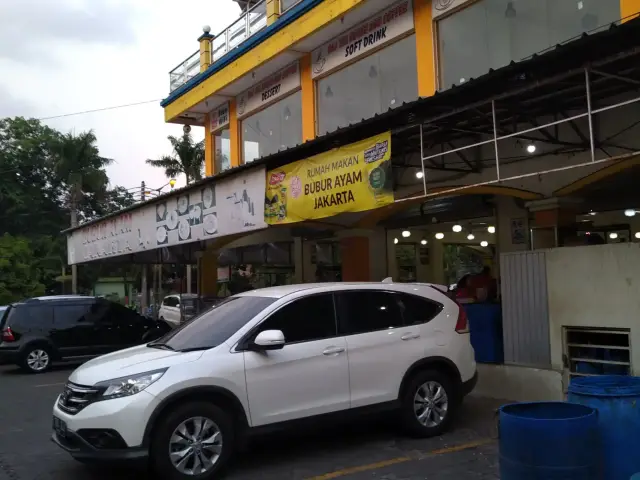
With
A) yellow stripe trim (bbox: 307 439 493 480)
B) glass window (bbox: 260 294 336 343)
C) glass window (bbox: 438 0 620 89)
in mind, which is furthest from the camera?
glass window (bbox: 438 0 620 89)

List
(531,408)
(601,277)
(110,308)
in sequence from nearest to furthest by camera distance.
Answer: (531,408) → (601,277) → (110,308)

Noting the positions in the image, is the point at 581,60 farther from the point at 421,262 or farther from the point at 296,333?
the point at 421,262

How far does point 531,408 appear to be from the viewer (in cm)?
438

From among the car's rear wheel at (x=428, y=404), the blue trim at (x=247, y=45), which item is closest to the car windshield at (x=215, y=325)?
the car's rear wheel at (x=428, y=404)

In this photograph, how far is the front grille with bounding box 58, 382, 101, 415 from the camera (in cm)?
532

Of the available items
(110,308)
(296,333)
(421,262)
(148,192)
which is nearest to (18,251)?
(148,192)

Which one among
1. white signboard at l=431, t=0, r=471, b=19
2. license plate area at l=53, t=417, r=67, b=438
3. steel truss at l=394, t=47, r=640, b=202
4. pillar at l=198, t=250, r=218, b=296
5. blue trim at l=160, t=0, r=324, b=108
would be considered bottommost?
license plate area at l=53, t=417, r=67, b=438

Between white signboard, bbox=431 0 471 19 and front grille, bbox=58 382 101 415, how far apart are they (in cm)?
967

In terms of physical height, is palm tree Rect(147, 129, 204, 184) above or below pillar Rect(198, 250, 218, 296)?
above

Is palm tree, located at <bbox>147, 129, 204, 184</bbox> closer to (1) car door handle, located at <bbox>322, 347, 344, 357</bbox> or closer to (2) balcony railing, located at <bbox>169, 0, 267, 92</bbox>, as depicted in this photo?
(2) balcony railing, located at <bbox>169, 0, 267, 92</bbox>

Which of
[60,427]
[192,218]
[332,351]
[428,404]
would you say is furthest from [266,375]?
[192,218]

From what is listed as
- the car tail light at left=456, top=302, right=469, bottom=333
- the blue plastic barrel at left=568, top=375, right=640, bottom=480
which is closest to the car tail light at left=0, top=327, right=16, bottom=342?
the car tail light at left=456, top=302, right=469, bottom=333

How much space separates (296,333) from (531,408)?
8.18ft

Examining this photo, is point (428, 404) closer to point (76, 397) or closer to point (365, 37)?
point (76, 397)
